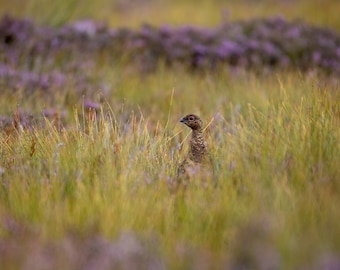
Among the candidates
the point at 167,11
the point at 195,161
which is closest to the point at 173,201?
the point at 195,161

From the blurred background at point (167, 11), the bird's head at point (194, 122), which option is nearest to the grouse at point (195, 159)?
the bird's head at point (194, 122)

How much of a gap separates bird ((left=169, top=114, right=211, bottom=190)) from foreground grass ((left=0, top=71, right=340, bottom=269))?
7 cm

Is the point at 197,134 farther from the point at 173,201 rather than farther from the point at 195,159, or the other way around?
the point at 173,201

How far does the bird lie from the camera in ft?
13.5

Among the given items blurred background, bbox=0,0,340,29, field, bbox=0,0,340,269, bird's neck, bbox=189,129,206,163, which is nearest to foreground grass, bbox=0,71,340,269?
field, bbox=0,0,340,269

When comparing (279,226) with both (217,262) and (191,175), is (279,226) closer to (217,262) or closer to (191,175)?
(217,262)

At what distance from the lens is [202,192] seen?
3.86 m

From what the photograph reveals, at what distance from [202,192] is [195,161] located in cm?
65

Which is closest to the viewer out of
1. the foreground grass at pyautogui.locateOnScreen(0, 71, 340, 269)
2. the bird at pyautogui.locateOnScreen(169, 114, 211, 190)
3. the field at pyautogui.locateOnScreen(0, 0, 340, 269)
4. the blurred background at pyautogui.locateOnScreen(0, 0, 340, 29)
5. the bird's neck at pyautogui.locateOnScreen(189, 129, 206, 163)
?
the field at pyautogui.locateOnScreen(0, 0, 340, 269)

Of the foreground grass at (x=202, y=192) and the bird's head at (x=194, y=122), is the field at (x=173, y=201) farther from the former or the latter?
the bird's head at (x=194, y=122)

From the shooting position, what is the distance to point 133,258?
2.84m

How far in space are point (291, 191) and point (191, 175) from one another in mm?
652

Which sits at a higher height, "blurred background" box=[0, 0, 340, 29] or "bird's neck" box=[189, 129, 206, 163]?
"blurred background" box=[0, 0, 340, 29]

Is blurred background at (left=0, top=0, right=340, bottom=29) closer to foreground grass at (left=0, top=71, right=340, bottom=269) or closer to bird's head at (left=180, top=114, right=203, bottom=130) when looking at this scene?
foreground grass at (left=0, top=71, right=340, bottom=269)
